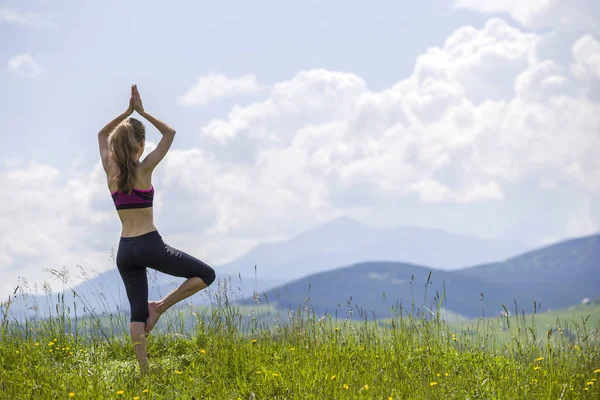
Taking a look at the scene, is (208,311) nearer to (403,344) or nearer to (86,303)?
(86,303)

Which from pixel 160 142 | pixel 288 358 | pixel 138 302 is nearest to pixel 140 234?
pixel 138 302

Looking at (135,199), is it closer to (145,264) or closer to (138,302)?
(145,264)

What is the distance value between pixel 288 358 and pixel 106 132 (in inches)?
138

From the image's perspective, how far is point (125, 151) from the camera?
6340mm

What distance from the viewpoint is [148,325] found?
6711 millimetres

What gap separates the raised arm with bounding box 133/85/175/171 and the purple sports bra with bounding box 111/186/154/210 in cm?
28

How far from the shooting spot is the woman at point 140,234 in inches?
249

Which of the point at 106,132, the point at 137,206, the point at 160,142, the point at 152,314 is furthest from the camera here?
the point at 106,132

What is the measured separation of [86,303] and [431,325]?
4911mm

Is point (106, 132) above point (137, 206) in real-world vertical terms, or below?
above

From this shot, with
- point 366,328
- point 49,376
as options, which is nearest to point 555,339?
point 366,328

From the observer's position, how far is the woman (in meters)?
6.32

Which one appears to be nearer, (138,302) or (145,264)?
(145,264)

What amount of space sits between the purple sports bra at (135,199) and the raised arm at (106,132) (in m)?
0.55
